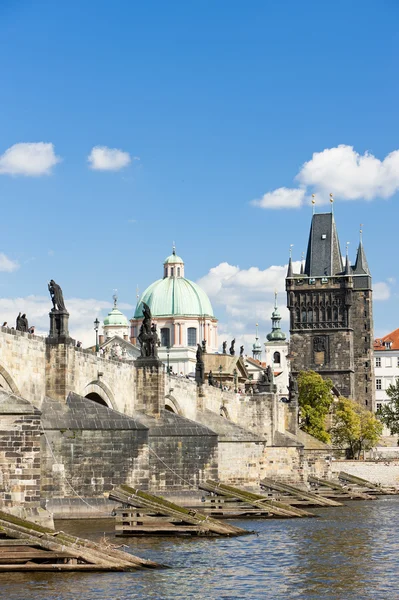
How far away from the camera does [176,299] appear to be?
532ft

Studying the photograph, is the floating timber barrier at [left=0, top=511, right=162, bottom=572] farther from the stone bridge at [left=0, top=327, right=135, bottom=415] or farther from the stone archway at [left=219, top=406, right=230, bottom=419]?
the stone archway at [left=219, top=406, right=230, bottom=419]

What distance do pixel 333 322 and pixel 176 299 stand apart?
22645 mm

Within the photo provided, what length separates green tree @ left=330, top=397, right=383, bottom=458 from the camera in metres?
119

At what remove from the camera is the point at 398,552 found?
38344 millimetres

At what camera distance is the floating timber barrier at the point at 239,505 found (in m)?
52.4

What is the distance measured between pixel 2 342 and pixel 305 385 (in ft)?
277

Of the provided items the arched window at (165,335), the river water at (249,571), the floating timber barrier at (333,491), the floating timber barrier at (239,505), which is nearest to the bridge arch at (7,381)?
the river water at (249,571)

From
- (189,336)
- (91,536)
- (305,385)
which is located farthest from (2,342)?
(189,336)

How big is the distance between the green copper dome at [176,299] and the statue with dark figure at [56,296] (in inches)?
4473

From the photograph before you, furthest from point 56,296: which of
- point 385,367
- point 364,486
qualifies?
point 385,367

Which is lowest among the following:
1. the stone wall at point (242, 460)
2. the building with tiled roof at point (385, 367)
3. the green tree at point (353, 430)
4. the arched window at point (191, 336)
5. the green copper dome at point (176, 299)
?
the stone wall at point (242, 460)

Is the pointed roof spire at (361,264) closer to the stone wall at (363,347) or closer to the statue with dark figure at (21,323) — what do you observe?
the stone wall at (363,347)

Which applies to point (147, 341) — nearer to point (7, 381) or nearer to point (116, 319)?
point (7, 381)

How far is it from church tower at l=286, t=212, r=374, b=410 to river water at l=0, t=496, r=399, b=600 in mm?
103680
